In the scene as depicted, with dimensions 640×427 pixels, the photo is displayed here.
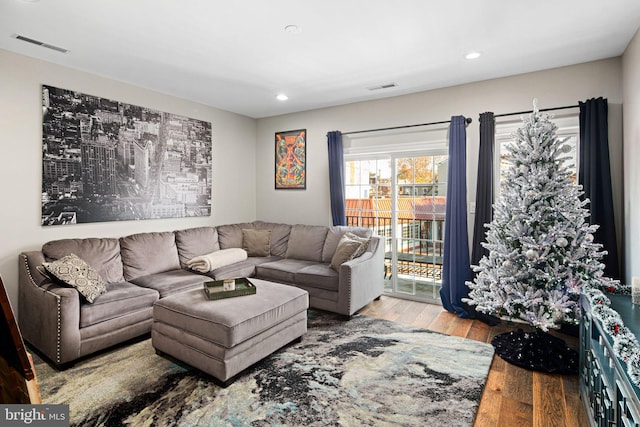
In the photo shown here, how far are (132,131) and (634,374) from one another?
183 inches

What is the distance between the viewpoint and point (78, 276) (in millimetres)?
2877

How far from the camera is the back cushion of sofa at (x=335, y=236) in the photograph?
14.6 feet

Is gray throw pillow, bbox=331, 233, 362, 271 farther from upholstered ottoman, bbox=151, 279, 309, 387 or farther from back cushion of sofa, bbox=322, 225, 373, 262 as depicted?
upholstered ottoman, bbox=151, 279, 309, 387

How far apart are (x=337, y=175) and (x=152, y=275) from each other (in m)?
2.68

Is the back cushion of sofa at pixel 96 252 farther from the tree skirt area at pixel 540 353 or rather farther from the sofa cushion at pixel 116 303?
the tree skirt area at pixel 540 353

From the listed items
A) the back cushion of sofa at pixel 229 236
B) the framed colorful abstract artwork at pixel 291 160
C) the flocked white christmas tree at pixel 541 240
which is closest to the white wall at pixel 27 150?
the back cushion of sofa at pixel 229 236

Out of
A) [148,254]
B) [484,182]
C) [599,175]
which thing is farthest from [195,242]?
[599,175]

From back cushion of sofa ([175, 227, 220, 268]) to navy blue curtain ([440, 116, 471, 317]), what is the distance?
302cm

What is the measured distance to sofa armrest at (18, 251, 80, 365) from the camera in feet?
8.60

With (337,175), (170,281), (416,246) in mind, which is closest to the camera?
(170,281)

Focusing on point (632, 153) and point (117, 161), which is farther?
point (117, 161)

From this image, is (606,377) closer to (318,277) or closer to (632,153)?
(632,153)

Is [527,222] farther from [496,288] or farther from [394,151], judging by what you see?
[394,151]

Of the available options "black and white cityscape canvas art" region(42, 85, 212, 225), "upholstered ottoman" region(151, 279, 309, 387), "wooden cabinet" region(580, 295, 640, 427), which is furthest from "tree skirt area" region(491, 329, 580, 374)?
"black and white cityscape canvas art" region(42, 85, 212, 225)
